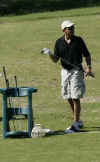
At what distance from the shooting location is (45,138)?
1073cm

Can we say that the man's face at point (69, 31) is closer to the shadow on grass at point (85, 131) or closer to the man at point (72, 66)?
the man at point (72, 66)

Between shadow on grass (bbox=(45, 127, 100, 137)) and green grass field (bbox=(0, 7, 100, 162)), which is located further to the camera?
shadow on grass (bbox=(45, 127, 100, 137))

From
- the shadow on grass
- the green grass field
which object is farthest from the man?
the green grass field

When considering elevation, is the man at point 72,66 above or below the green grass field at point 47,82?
above

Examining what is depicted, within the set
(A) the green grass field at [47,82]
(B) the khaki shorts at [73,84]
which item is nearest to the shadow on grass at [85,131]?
(A) the green grass field at [47,82]

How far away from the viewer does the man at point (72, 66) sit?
1117cm

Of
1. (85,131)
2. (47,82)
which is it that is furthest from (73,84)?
(47,82)

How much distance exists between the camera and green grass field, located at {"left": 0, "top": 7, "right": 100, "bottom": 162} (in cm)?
958

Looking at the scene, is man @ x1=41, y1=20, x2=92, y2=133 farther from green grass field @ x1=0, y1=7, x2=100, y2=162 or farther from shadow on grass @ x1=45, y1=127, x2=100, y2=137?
green grass field @ x1=0, y1=7, x2=100, y2=162

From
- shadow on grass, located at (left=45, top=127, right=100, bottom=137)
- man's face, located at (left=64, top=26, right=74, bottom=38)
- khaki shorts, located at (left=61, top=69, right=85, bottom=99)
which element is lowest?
shadow on grass, located at (left=45, top=127, right=100, bottom=137)

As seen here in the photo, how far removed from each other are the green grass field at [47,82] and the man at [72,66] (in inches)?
18.2

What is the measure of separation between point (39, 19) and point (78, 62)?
1968cm

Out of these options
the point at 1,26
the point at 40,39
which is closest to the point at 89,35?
the point at 40,39

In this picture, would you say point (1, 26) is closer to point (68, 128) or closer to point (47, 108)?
point (47, 108)
